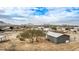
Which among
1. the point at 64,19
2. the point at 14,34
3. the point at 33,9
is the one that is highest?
the point at 33,9

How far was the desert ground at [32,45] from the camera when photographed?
223 cm

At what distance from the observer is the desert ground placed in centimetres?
223

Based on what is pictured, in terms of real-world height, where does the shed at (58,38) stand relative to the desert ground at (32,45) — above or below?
above

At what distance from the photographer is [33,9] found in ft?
7.46

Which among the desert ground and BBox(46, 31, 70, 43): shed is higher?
BBox(46, 31, 70, 43): shed

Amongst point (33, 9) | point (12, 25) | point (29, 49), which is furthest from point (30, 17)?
point (29, 49)

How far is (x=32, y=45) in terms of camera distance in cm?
225
